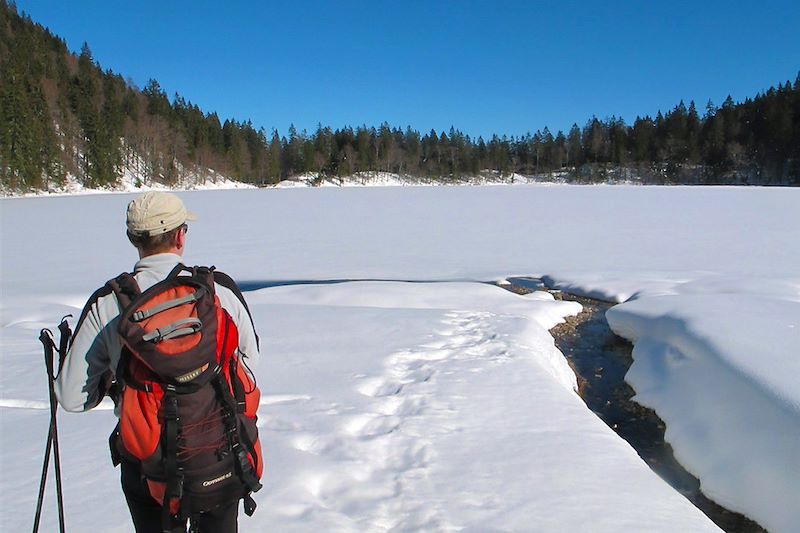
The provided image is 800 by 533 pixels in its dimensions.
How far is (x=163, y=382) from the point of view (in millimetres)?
1626

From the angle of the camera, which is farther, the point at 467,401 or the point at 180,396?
the point at 467,401

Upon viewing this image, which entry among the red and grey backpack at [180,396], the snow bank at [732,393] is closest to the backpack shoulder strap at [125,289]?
the red and grey backpack at [180,396]

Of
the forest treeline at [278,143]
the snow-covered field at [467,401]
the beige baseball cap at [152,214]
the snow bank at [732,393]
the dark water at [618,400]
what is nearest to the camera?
the beige baseball cap at [152,214]

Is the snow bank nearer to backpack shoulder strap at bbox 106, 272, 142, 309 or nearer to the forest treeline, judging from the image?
backpack shoulder strap at bbox 106, 272, 142, 309

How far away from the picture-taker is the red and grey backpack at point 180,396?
1.58 m

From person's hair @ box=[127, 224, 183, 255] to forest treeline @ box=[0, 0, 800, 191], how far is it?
53.2 metres

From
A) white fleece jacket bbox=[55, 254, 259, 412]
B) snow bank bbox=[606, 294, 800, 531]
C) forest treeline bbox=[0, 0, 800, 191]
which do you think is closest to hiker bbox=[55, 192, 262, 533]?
white fleece jacket bbox=[55, 254, 259, 412]

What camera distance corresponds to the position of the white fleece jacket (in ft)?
5.45

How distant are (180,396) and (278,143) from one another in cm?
9647

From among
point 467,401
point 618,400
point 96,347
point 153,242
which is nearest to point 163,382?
point 96,347

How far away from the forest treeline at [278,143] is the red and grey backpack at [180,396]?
53371 millimetres

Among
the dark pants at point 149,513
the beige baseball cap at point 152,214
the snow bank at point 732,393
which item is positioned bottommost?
the snow bank at point 732,393

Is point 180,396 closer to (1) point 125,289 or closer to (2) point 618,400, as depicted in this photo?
(1) point 125,289

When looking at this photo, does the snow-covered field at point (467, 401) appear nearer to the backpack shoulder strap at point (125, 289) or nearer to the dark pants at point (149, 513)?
the dark pants at point (149, 513)
